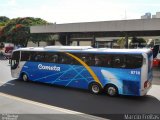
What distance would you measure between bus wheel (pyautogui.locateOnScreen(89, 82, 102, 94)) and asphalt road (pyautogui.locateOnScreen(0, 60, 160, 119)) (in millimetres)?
295

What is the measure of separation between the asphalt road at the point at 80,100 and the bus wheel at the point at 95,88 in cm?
29

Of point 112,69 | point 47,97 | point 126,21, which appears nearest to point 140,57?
point 112,69

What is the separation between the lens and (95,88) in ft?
46.4

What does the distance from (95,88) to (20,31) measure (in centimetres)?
3476

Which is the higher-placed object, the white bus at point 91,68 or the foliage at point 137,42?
the foliage at point 137,42

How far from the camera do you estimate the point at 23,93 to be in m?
14.1

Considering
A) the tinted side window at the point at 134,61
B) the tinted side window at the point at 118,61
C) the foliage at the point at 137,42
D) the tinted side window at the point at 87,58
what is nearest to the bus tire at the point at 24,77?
the tinted side window at the point at 87,58

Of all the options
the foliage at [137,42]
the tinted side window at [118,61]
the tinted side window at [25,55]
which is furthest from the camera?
the foliage at [137,42]

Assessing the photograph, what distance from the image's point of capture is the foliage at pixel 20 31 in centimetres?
4622

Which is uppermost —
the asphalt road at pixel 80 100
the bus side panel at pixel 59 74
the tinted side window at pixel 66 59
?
the tinted side window at pixel 66 59

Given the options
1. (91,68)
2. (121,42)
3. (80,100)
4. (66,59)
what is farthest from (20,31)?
(80,100)

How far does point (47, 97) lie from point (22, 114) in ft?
10.3

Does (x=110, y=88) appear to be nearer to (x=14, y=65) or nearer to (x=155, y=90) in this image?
(x=155, y=90)

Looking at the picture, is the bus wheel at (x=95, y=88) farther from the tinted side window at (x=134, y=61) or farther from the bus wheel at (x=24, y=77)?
the bus wheel at (x=24, y=77)
